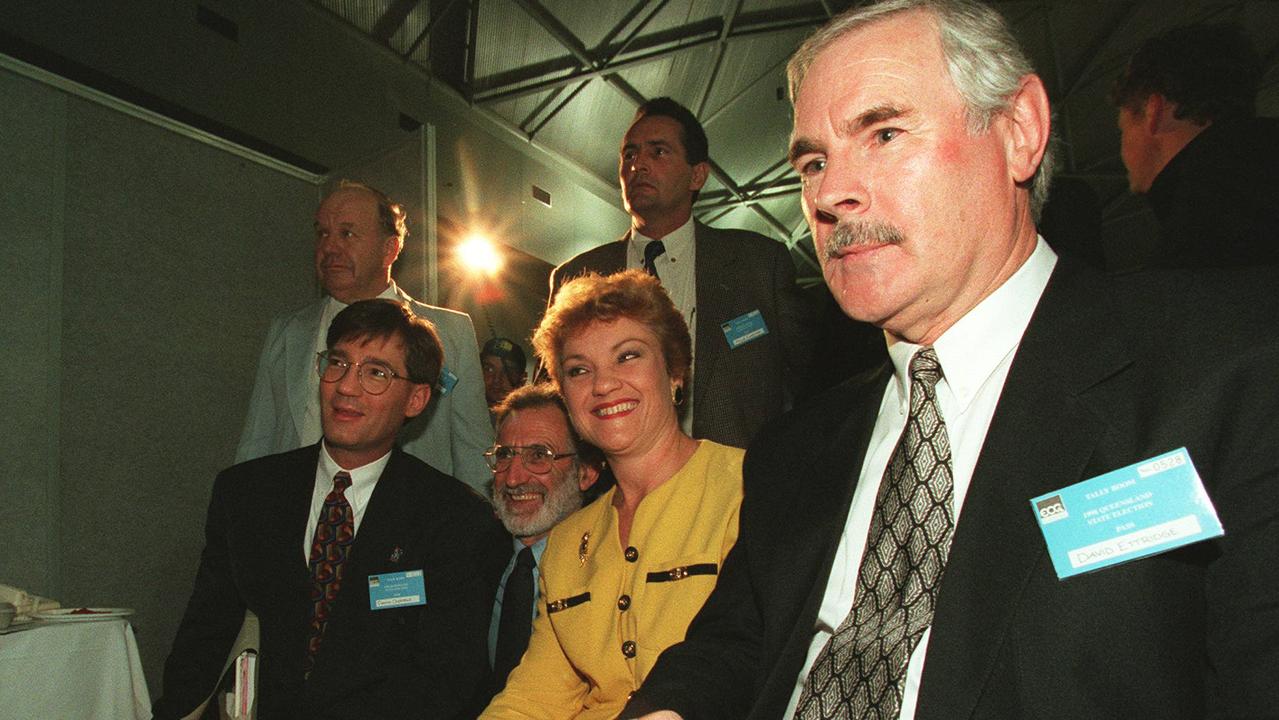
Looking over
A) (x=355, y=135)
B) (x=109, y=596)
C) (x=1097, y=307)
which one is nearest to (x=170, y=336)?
(x=109, y=596)

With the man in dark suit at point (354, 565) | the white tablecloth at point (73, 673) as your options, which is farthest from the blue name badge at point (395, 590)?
the white tablecloth at point (73, 673)

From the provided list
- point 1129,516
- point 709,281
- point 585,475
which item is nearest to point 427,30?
point 709,281

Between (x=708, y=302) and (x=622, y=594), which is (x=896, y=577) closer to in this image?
(x=622, y=594)

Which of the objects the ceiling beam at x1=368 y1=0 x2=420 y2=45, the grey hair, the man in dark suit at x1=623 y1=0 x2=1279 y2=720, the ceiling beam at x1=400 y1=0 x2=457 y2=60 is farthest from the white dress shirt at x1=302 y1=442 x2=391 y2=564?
the ceiling beam at x1=400 y1=0 x2=457 y2=60

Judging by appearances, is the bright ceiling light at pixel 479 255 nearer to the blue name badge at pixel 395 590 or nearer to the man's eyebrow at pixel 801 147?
the blue name badge at pixel 395 590

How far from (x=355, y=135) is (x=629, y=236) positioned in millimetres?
3690

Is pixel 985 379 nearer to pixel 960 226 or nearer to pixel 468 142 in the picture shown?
pixel 960 226

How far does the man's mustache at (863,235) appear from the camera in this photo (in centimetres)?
113

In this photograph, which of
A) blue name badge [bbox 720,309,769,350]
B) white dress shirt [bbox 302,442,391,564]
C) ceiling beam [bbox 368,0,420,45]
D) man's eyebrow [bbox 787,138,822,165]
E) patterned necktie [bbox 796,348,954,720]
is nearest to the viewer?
patterned necktie [bbox 796,348,954,720]

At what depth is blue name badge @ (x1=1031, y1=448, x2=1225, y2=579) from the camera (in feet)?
2.62

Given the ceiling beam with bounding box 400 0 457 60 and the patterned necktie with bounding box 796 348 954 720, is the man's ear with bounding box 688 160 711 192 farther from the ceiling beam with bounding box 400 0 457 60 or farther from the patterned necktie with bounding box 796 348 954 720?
the ceiling beam with bounding box 400 0 457 60

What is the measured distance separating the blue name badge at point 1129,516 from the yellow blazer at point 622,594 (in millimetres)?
893

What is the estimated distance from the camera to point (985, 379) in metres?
1.11

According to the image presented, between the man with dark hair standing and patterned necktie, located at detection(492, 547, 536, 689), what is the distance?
6.27 feet
